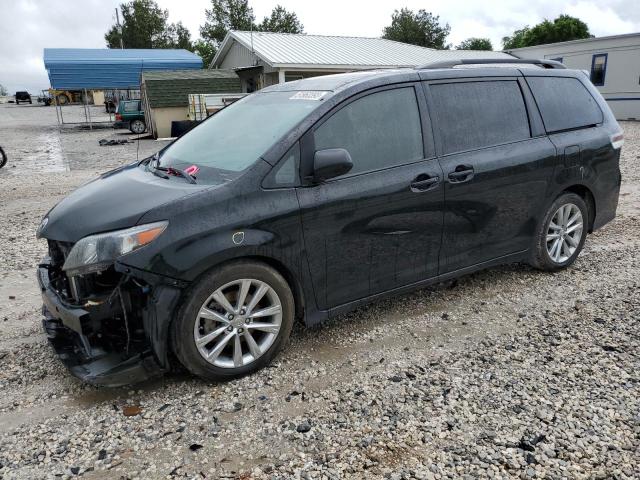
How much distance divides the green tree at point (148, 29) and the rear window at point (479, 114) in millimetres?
66137

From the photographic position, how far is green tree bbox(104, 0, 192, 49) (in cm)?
6338

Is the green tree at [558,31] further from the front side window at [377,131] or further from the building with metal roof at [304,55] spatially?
the front side window at [377,131]

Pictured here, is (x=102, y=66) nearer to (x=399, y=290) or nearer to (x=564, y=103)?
(x=564, y=103)

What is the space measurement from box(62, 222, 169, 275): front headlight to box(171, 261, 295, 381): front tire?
39cm

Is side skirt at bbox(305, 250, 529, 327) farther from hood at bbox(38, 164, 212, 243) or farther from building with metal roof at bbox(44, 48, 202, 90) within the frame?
building with metal roof at bbox(44, 48, 202, 90)

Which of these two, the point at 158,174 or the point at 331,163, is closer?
the point at 331,163

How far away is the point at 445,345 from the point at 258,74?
21.2 meters

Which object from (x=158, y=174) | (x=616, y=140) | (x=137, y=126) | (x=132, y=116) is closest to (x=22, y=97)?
(x=132, y=116)

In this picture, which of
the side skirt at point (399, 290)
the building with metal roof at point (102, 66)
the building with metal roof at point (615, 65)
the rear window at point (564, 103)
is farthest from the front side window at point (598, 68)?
the side skirt at point (399, 290)

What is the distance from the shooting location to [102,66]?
2752 cm

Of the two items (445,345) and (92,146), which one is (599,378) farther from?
(92,146)

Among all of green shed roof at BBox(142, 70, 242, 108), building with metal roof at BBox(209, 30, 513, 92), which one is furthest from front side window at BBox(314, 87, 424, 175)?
green shed roof at BBox(142, 70, 242, 108)

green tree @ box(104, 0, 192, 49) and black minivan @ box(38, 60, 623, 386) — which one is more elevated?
green tree @ box(104, 0, 192, 49)

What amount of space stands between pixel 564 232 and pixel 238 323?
3231mm
